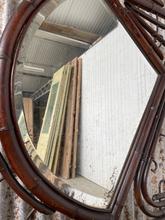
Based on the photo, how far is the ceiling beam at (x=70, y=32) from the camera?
0.80 m

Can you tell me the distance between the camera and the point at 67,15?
837mm

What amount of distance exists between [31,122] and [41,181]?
0.57ft

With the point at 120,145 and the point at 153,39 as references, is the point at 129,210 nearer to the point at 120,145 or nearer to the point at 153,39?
the point at 120,145

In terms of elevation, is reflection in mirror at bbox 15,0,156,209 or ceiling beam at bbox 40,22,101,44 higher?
ceiling beam at bbox 40,22,101,44

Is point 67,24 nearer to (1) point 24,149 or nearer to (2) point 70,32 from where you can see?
(2) point 70,32

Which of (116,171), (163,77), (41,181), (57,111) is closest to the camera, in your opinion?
(41,181)

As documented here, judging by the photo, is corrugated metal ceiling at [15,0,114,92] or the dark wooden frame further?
corrugated metal ceiling at [15,0,114,92]

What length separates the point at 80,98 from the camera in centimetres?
86

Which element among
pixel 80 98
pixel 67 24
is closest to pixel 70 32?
pixel 67 24

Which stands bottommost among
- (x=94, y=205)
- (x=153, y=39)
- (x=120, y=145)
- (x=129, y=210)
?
(x=129, y=210)

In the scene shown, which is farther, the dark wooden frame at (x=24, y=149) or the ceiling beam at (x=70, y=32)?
the ceiling beam at (x=70, y=32)

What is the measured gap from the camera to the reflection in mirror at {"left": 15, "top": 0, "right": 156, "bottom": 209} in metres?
0.75

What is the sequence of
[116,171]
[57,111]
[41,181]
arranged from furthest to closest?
[116,171], [57,111], [41,181]

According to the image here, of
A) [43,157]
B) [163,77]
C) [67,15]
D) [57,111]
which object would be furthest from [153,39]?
[43,157]
